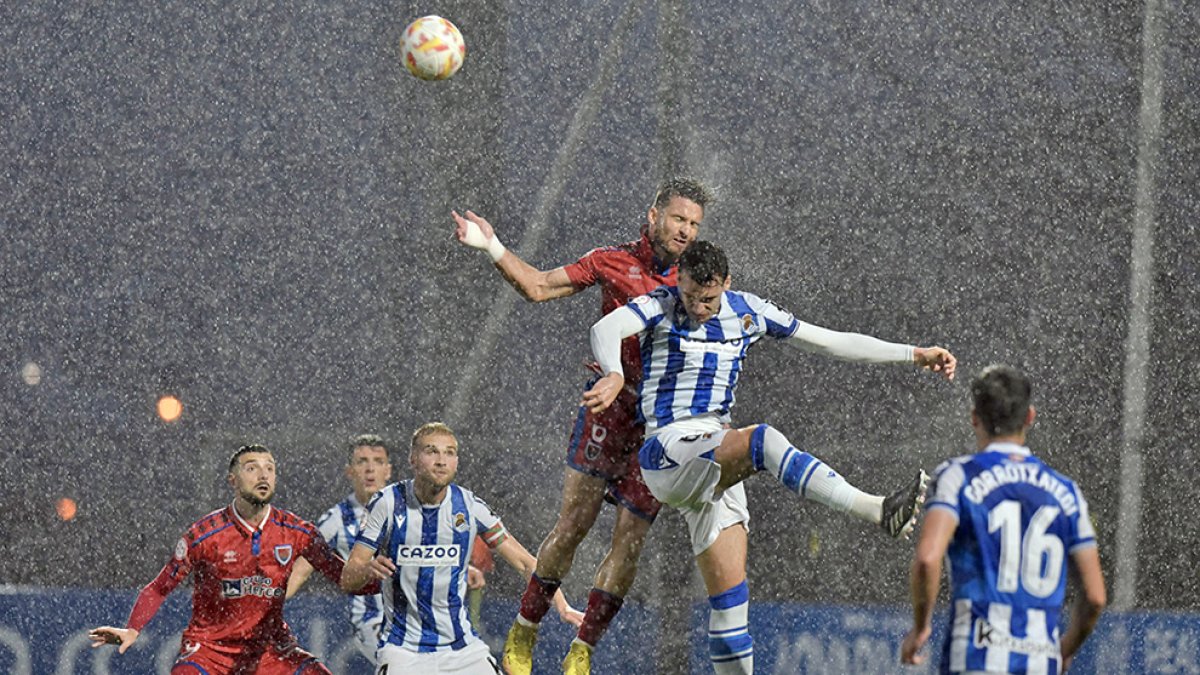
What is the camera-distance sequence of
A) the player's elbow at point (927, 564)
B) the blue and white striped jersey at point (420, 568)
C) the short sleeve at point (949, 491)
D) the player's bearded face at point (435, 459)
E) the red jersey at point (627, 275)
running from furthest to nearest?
the blue and white striped jersey at point (420, 568) → the player's bearded face at point (435, 459) → the red jersey at point (627, 275) → the short sleeve at point (949, 491) → the player's elbow at point (927, 564)

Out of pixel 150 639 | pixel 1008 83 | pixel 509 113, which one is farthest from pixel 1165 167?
pixel 150 639

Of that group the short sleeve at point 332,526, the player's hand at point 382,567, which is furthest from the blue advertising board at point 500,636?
the player's hand at point 382,567

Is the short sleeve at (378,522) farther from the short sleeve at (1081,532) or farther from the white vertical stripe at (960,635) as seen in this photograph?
the short sleeve at (1081,532)

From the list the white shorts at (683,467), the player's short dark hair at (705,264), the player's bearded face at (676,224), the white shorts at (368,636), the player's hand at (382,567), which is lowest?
the white shorts at (368,636)

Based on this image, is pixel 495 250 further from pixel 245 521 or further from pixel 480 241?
pixel 245 521

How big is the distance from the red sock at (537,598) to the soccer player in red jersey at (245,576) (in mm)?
932

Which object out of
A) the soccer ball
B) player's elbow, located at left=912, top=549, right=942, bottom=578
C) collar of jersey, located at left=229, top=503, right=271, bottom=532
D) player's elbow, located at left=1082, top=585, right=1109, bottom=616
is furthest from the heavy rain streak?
player's elbow, located at left=912, top=549, right=942, bottom=578

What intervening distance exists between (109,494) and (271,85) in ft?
11.8

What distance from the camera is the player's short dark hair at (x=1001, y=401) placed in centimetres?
489

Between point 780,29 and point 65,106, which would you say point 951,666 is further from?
point 65,106

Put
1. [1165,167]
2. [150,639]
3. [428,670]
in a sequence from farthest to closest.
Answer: [1165,167] → [150,639] → [428,670]

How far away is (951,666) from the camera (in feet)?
16.3

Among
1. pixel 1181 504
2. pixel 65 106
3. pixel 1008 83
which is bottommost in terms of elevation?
pixel 1181 504

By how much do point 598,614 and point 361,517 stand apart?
2968 mm
